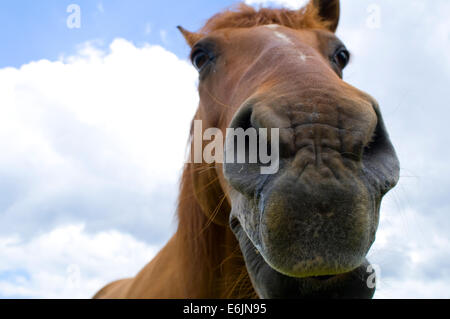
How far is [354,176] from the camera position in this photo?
54.4 inches

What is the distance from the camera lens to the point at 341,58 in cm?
286

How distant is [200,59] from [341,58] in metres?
1.20

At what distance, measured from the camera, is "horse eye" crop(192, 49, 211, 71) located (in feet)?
9.52

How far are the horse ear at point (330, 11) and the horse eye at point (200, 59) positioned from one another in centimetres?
146

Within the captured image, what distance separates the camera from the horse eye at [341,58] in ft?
9.05

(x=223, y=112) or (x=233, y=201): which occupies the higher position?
(x=223, y=112)

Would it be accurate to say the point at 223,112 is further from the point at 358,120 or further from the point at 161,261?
the point at 161,261

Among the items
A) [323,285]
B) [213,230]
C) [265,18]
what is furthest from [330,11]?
[323,285]

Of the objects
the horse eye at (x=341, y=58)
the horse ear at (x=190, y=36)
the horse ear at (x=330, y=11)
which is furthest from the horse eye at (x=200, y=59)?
the horse ear at (x=330, y=11)

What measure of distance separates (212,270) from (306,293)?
1356mm

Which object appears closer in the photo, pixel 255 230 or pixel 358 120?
pixel 358 120

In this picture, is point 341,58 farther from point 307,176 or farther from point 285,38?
point 307,176

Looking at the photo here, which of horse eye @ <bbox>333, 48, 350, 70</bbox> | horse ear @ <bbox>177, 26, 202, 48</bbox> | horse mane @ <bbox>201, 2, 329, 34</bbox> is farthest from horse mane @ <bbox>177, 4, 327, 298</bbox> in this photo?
horse eye @ <bbox>333, 48, 350, 70</bbox>
